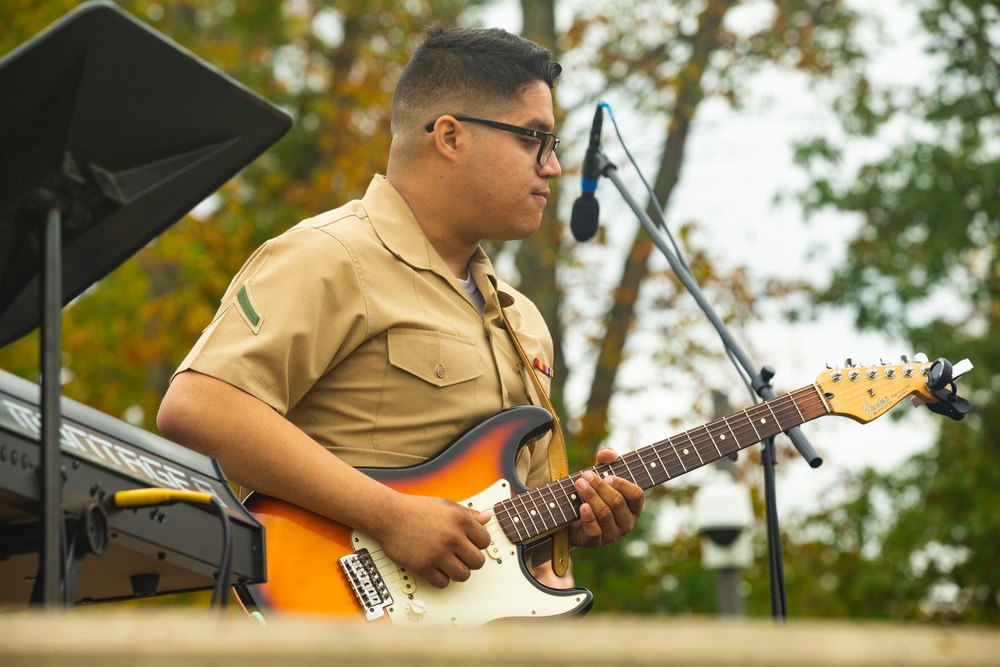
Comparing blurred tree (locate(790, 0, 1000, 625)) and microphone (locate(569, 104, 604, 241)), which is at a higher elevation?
blurred tree (locate(790, 0, 1000, 625))

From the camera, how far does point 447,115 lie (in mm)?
3459

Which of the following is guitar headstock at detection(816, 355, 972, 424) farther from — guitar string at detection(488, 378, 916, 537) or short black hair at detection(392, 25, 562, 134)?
short black hair at detection(392, 25, 562, 134)

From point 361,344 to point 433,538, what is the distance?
21.0 inches

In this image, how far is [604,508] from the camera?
122 inches

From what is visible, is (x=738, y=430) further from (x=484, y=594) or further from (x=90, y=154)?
(x=90, y=154)

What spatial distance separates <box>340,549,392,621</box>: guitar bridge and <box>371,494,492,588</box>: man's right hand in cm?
5

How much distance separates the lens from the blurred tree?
12266 mm

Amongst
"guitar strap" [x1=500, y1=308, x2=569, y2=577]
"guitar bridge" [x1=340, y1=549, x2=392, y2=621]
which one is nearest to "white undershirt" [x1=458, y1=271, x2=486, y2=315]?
"guitar strap" [x1=500, y1=308, x2=569, y2=577]

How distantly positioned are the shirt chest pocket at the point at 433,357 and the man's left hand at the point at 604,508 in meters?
0.41

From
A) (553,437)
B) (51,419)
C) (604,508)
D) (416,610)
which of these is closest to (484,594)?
(416,610)

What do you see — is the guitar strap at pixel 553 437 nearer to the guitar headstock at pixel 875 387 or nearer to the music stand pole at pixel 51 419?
the guitar headstock at pixel 875 387

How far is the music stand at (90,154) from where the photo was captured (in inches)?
63.5

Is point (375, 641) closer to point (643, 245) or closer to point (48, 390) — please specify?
point (48, 390)

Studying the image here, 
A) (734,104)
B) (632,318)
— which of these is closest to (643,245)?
(632,318)
